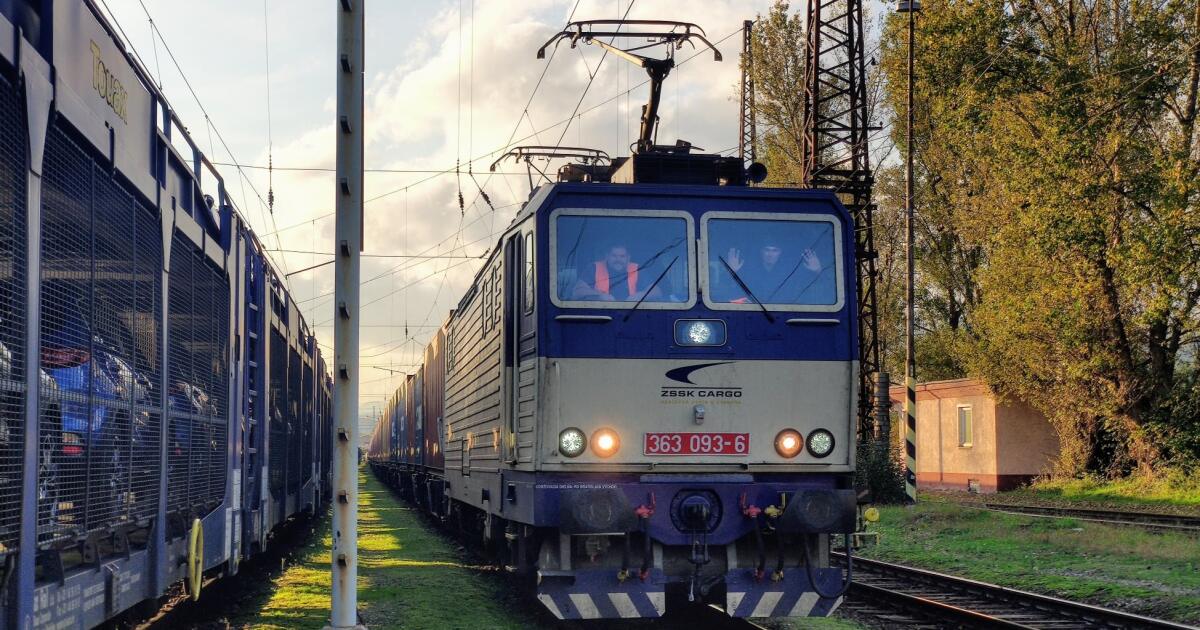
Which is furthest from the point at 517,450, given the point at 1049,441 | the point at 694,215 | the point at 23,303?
the point at 1049,441

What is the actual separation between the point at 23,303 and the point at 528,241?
15.7 feet

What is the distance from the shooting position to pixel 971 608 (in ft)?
34.9

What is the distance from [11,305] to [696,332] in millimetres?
5090

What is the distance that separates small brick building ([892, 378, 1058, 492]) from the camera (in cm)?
3300

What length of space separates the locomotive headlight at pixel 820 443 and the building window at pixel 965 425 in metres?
27.3

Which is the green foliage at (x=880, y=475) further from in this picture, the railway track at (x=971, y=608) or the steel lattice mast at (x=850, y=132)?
the railway track at (x=971, y=608)

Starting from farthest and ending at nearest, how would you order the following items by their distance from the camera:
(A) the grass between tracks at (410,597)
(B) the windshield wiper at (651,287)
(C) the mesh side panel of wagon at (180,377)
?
(A) the grass between tracks at (410,597)
(B) the windshield wiper at (651,287)
(C) the mesh side panel of wagon at (180,377)

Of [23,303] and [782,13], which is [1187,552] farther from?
[782,13]

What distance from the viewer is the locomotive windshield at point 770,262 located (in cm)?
873

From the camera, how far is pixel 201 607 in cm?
1116

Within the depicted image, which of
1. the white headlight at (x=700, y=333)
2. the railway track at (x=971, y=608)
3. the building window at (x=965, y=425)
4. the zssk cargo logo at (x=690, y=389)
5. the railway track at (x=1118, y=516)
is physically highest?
the white headlight at (x=700, y=333)

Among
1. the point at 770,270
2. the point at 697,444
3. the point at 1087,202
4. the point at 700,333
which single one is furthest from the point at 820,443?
the point at 1087,202

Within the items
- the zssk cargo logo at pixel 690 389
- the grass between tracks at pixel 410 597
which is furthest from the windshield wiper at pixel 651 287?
the grass between tracks at pixel 410 597

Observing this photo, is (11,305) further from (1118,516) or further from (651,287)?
(1118,516)
